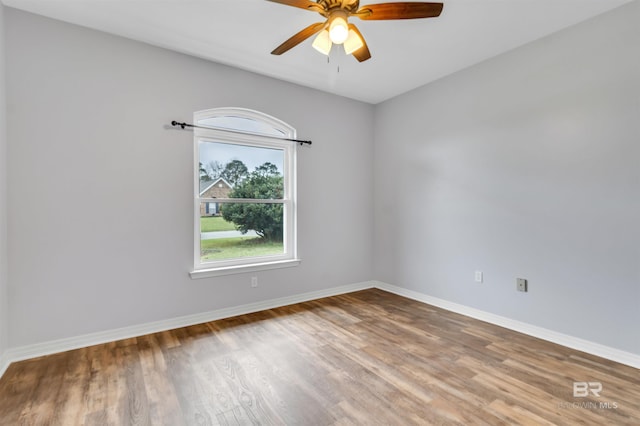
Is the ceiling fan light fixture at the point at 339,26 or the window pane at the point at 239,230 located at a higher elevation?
the ceiling fan light fixture at the point at 339,26

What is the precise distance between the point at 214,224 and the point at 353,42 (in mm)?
2292

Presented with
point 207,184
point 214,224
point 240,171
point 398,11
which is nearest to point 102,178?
point 207,184

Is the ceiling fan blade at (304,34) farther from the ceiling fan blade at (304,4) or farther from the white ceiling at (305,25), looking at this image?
the white ceiling at (305,25)

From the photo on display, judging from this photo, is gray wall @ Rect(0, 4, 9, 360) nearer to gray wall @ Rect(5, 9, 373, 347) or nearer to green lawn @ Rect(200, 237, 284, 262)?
gray wall @ Rect(5, 9, 373, 347)

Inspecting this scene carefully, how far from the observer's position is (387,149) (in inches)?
169

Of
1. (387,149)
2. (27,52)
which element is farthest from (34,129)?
(387,149)

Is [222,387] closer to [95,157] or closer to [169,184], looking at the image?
[169,184]

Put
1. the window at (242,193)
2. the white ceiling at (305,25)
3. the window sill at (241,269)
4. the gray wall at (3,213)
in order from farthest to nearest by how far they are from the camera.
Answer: the window at (242,193) → the window sill at (241,269) → the white ceiling at (305,25) → the gray wall at (3,213)

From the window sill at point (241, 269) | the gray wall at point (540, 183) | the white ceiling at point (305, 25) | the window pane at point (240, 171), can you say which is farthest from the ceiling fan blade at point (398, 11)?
the window sill at point (241, 269)

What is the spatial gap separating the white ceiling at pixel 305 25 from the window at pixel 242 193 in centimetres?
69

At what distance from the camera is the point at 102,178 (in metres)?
2.63

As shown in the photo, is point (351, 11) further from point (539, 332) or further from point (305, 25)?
point (539, 332)

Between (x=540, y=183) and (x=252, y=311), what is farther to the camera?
(x=252, y=311)

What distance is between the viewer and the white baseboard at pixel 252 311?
232 cm
